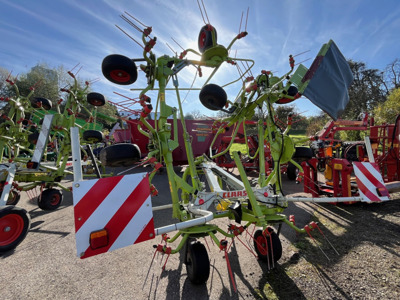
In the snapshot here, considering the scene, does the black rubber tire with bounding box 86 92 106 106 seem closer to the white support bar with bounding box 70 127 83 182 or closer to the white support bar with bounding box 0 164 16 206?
the white support bar with bounding box 0 164 16 206

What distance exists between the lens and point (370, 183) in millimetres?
2490

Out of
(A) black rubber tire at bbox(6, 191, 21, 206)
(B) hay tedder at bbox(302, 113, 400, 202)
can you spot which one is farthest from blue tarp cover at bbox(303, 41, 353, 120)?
(A) black rubber tire at bbox(6, 191, 21, 206)

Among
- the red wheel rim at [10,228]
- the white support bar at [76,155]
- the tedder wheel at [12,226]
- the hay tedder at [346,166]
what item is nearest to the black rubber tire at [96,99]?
the tedder wheel at [12,226]

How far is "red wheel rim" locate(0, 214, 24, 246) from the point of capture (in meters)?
3.01

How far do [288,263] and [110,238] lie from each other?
7.32ft

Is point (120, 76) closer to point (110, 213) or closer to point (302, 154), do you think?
point (110, 213)

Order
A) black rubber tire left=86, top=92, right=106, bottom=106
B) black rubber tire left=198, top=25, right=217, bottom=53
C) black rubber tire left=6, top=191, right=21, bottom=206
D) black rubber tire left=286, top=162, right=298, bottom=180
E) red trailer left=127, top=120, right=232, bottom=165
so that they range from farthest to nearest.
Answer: red trailer left=127, top=120, right=232, bottom=165 → black rubber tire left=286, top=162, right=298, bottom=180 → black rubber tire left=6, top=191, right=21, bottom=206 → black rubber tire left=86, top=92, right=106, bottom=106 → black rubber tire left=198, top=25, right=217, bottom=53

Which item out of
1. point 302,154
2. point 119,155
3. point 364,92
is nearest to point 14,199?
point 119,155

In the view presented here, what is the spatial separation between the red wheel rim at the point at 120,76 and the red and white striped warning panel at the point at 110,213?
52.7 inches

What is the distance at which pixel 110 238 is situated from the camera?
4.53 ft

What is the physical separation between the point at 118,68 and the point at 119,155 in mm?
945

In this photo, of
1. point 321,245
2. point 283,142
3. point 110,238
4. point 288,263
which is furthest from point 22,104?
point 321,245

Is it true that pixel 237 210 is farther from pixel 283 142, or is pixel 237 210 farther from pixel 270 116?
pixel 270 116

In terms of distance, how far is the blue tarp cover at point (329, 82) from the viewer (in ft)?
7.80
